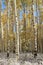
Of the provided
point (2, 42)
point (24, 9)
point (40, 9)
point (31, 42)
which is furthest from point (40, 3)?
point (2, 42)

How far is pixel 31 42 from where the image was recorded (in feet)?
86.0

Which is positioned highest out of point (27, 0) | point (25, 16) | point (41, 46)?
point (27, 0)

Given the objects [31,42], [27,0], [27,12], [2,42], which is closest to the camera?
[27,0]

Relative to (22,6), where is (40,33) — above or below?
below

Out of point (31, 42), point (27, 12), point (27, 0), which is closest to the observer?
Result: point (27, 0)

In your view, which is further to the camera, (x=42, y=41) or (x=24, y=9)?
(x=24, y=9)

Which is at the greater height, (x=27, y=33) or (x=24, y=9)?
(x=24, y=9)

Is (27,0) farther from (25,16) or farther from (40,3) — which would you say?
(25,16)

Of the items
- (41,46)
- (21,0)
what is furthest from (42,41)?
(21,0)

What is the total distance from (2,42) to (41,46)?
26.6 ft

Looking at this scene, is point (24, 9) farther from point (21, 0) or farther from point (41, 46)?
point (41, 46)

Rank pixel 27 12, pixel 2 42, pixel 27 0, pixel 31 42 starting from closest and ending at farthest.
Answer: pixel 27 0 → pixel 31 42 → pixel 27 12 → pixel 2 42

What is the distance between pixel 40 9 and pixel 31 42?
16.0ft

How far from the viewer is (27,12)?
28234 mm
